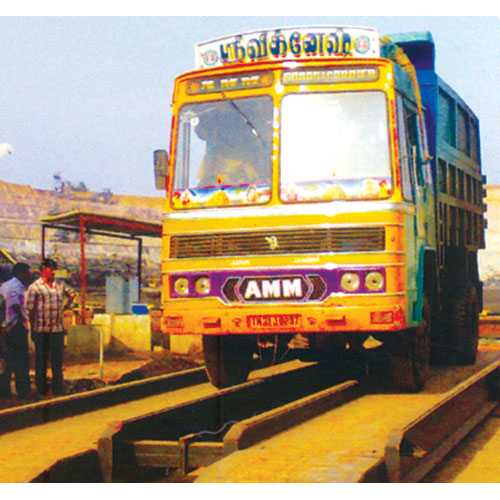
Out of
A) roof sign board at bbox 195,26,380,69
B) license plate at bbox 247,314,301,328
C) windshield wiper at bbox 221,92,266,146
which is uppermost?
roof sign board at bbox 195,26,380,69

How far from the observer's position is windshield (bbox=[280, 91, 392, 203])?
788cm

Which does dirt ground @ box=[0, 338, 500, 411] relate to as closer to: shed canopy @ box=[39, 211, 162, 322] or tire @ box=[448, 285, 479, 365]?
shed canopy @ box=[39, 211, 162, 322]

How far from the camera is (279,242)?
7922mm

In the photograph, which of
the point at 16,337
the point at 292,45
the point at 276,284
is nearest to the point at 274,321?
the point at 276,284

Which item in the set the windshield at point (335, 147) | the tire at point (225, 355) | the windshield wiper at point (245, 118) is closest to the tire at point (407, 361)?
the tire at point (225, 355)

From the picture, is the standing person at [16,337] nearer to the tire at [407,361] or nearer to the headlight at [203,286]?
the headlight at [203,286]

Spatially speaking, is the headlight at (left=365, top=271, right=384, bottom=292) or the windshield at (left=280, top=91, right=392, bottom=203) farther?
the windshield at (left=280, top=91, right=392, bottom=203)

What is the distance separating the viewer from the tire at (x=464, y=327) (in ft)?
38.1

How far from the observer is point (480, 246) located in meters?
13.4

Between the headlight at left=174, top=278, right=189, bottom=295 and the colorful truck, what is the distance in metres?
0.01

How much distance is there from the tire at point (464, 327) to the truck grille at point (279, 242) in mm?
4270

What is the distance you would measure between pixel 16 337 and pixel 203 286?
2.69 meters

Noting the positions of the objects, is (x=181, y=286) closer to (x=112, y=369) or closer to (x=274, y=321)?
(x=274, y=321)

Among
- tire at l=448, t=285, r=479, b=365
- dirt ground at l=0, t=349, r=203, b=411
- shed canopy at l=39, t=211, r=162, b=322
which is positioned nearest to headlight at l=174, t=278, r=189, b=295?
dirt ground at l=0, t=349, r=203, b=411
